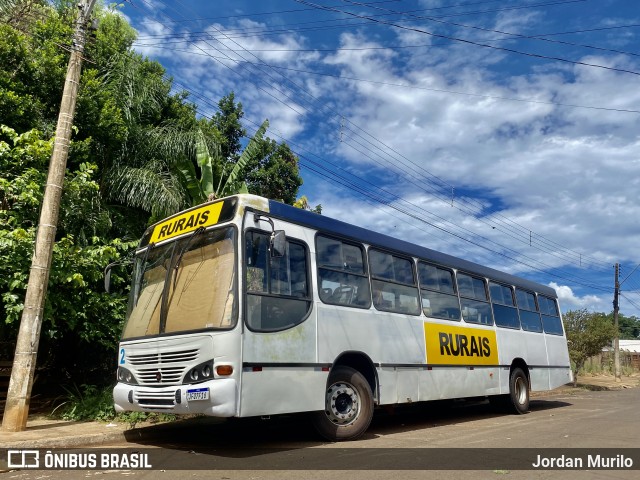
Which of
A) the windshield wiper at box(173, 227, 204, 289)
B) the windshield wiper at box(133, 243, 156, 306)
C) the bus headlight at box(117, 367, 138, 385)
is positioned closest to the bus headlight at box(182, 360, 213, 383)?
the bus headlight at box(117, 367, 138, 385)

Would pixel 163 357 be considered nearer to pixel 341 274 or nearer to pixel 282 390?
pixel 282 390

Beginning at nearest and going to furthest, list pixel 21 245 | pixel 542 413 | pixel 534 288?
pixel 21 245, pixel 542 413, pixel 534 288

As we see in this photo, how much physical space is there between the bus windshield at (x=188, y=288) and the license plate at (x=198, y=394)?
2.37 ft

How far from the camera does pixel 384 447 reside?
23.7 feet

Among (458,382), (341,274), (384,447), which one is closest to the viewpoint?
(384,447)

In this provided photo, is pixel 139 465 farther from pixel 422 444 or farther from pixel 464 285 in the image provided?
pixel 464 285

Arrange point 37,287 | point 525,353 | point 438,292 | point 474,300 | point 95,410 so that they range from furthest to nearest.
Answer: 1. point 525,353
2. point 474,300
3. point 438,292
4. point 95,410
5. point 37,287

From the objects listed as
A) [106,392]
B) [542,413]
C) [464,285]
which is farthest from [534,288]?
[106,392]

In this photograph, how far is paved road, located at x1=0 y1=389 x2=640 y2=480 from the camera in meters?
5.64

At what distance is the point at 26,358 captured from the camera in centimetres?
824

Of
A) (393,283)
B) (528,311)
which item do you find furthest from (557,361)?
(393,283)

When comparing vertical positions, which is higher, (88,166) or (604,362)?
(88,166)

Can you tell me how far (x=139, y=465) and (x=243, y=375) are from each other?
4.97 feet

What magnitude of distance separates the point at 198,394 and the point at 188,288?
143 cm
